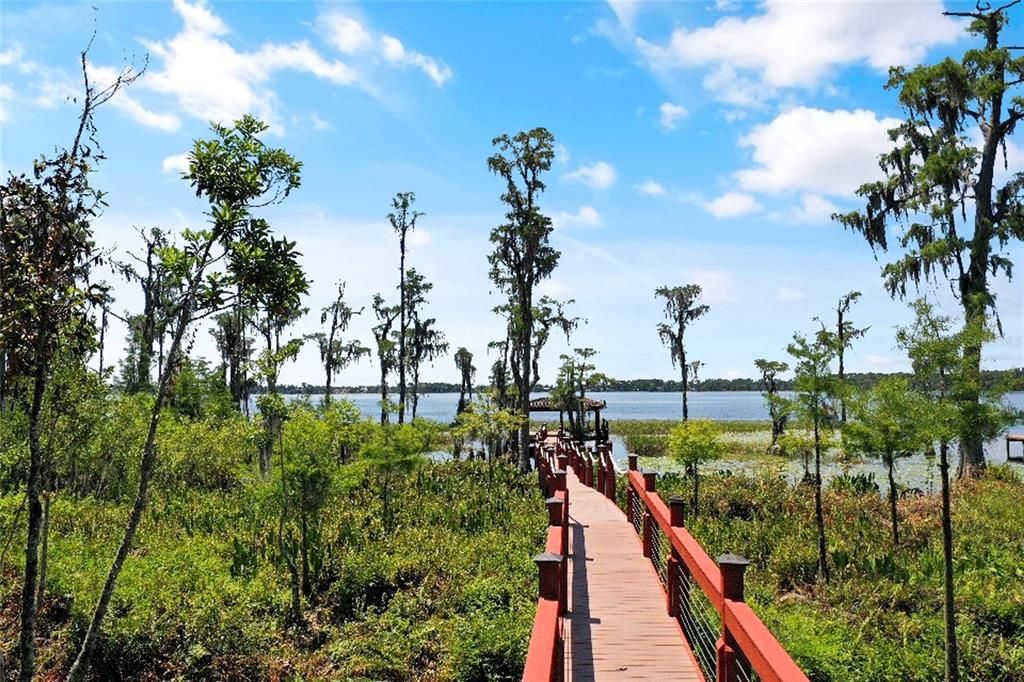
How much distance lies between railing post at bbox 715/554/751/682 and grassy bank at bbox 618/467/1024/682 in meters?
4.89

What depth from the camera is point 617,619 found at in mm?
7055

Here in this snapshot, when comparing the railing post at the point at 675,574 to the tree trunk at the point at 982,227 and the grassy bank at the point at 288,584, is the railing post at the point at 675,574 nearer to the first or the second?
the grassy bank at the point at 288,584

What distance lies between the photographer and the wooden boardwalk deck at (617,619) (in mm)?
5859

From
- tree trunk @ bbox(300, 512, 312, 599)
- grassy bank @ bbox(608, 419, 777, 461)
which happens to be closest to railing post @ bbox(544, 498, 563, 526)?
tree trunk @ bbox(300, 512, 312, 599)

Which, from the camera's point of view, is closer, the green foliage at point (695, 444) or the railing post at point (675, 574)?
the railing post at point (675, 574)

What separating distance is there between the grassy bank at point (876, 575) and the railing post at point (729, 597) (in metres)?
4.89

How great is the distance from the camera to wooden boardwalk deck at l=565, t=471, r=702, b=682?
5.86 metres

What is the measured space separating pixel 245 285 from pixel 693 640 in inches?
212

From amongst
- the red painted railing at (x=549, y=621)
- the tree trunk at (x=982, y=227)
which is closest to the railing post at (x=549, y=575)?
the red painted railing at (x=549, y=621)

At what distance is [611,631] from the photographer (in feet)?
22.0

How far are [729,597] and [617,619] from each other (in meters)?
2.47

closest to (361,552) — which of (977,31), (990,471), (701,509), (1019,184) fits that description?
(701,509)

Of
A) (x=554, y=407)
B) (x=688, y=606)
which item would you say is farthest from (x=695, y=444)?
(x=554, y=407)

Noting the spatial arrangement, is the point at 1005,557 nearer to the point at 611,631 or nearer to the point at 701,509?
the point at 701,509
